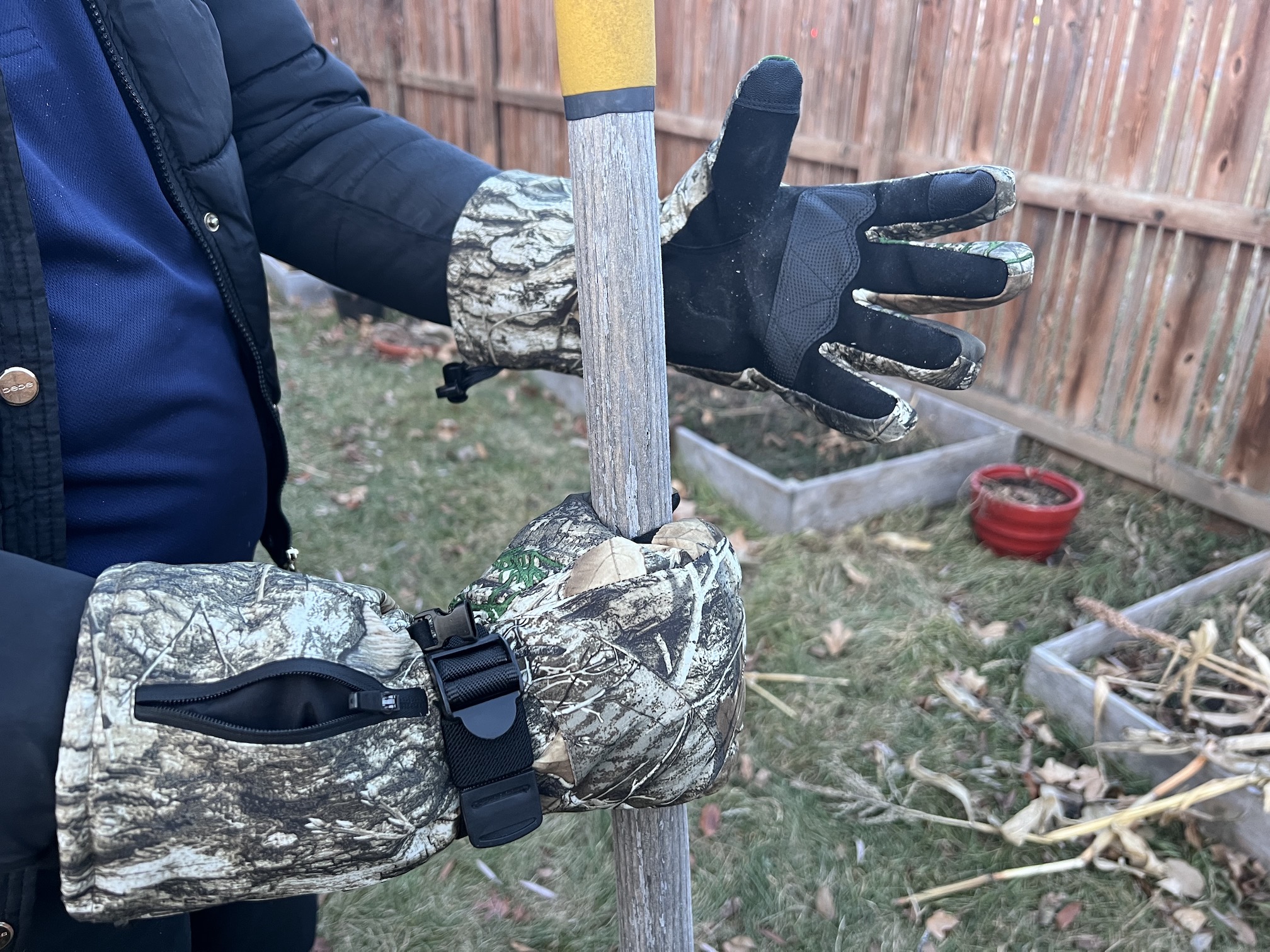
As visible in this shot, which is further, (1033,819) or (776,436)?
(776,436)

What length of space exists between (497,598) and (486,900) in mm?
2158

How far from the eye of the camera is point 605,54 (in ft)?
3.76

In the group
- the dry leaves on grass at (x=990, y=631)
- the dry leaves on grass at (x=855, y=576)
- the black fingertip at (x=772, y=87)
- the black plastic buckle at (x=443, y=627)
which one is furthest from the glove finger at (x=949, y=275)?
the dry leaves on grass at (x=855, y=576)

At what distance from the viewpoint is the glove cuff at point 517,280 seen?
170 cm

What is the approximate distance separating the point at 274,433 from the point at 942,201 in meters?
1.28

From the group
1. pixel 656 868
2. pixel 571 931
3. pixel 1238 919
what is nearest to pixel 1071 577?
pixel 1238 919

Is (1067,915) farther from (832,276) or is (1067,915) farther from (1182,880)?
(832,276)

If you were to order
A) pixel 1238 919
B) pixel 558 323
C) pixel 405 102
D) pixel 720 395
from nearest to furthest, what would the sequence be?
pixel 558 323, pixel 1238 919, pixel 720 395, pixel 405 102

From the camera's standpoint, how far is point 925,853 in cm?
306

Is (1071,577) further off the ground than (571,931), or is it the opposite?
(1071,577)

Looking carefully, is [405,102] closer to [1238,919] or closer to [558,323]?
[558,323]

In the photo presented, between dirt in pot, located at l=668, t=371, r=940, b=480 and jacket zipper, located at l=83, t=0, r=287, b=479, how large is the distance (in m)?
3.55

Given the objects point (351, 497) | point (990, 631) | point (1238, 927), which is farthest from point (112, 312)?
point (351, 497)

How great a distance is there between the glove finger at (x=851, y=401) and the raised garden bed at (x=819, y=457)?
2.77 meters
